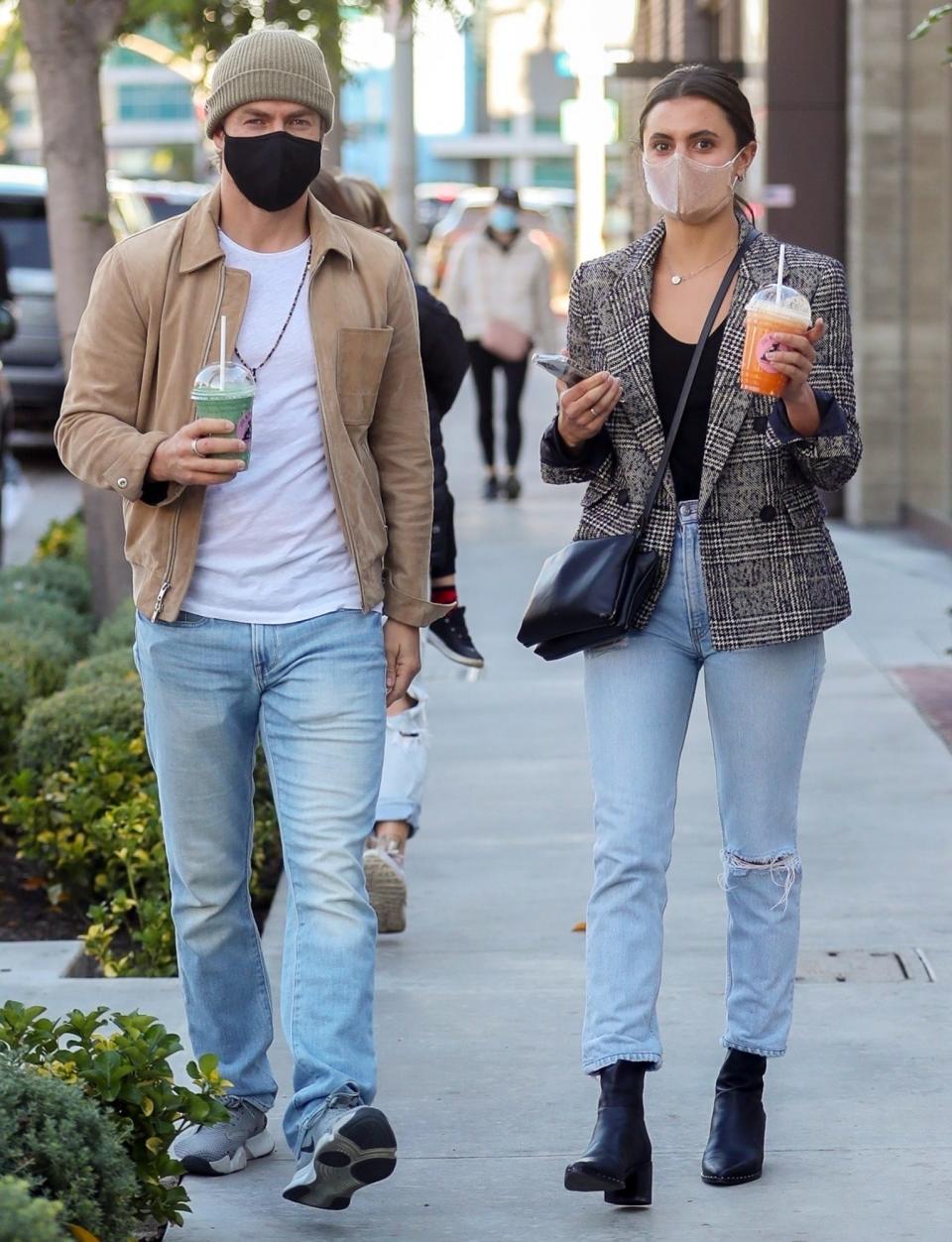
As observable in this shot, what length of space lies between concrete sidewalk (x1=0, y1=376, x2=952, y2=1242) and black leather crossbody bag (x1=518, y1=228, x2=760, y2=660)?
3.24 feet

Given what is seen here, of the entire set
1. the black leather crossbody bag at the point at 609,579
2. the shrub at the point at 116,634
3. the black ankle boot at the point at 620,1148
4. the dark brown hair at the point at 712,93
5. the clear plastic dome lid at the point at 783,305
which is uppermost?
the dark brown hair at the point at 712,93

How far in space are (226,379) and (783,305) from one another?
0.90m

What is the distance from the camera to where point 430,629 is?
18.2 ft

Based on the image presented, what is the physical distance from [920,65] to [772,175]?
47.0 inches

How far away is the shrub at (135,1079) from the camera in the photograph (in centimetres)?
336

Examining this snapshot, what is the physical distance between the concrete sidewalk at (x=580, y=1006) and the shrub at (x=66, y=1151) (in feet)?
1.72

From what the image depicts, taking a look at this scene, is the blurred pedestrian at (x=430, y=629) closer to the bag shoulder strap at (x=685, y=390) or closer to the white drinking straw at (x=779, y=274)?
the bag shoulder strap at (x=685, y=390)

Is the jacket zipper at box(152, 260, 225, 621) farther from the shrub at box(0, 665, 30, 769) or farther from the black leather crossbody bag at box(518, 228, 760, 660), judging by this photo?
the shrub at box(0, 665, 30, 769)

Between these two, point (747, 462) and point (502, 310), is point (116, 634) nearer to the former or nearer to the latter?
point (747, 462)

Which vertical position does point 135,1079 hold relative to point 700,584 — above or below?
below

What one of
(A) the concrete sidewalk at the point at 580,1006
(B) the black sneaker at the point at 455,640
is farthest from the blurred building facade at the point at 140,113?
(B) the black sneaker at the point at 455,640

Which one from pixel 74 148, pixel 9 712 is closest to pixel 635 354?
pixel 9 712

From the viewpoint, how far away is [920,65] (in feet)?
39.7

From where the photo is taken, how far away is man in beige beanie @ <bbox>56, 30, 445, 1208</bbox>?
363 cm
